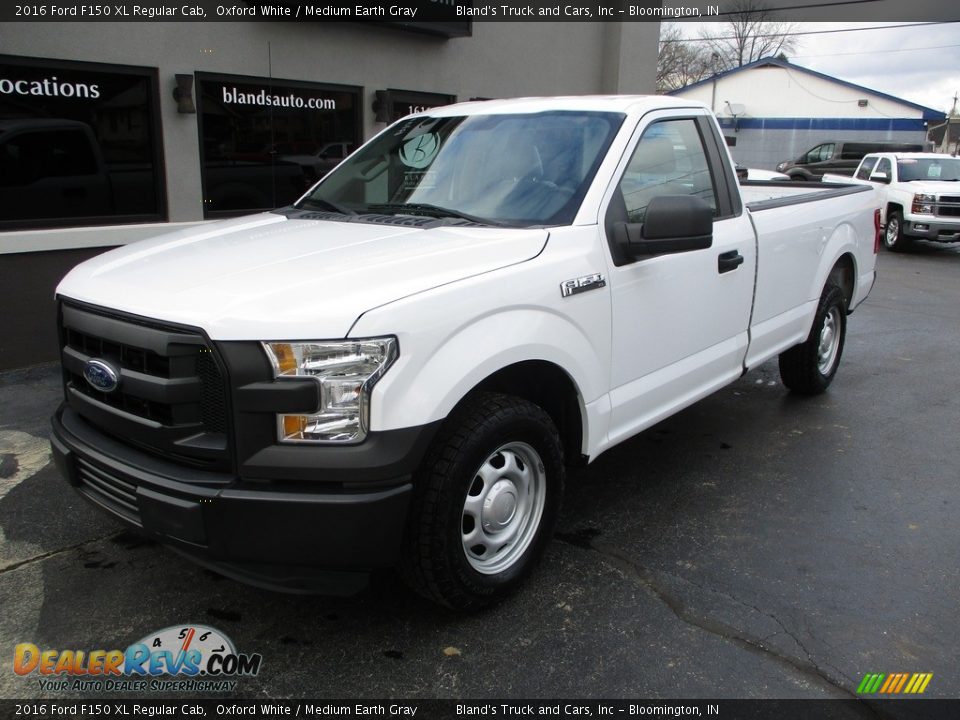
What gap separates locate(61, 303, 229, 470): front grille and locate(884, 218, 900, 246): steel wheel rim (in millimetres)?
16564

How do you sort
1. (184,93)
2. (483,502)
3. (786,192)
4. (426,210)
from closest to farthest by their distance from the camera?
(483,502) → (426,210) → (786,192) → (184,93)

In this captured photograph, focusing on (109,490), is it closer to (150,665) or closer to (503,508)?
(150,665)

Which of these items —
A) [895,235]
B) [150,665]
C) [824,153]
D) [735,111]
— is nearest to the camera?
[150,665]

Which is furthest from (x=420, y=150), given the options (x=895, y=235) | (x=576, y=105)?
(x=895, y=235)

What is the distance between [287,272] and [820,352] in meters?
4.51

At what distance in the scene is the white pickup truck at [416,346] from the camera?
259 centimetres

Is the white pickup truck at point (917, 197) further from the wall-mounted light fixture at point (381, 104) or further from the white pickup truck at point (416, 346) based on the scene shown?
the white pickup truck at point (416, 346)

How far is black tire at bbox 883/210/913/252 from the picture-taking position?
16.2 metres

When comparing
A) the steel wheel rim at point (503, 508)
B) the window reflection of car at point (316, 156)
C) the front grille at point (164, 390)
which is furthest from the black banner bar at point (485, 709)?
the window reflection of car at point (316, 156)

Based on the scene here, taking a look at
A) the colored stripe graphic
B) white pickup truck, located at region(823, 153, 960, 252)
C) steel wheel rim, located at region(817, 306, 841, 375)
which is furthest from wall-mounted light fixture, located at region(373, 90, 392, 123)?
white pickup truck, located at region(823, 153, 960, 252)

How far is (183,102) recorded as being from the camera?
738 cm

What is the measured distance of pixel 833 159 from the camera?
2755cm

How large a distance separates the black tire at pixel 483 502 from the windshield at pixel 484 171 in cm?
95

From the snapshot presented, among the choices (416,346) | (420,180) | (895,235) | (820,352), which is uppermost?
(420,180)
